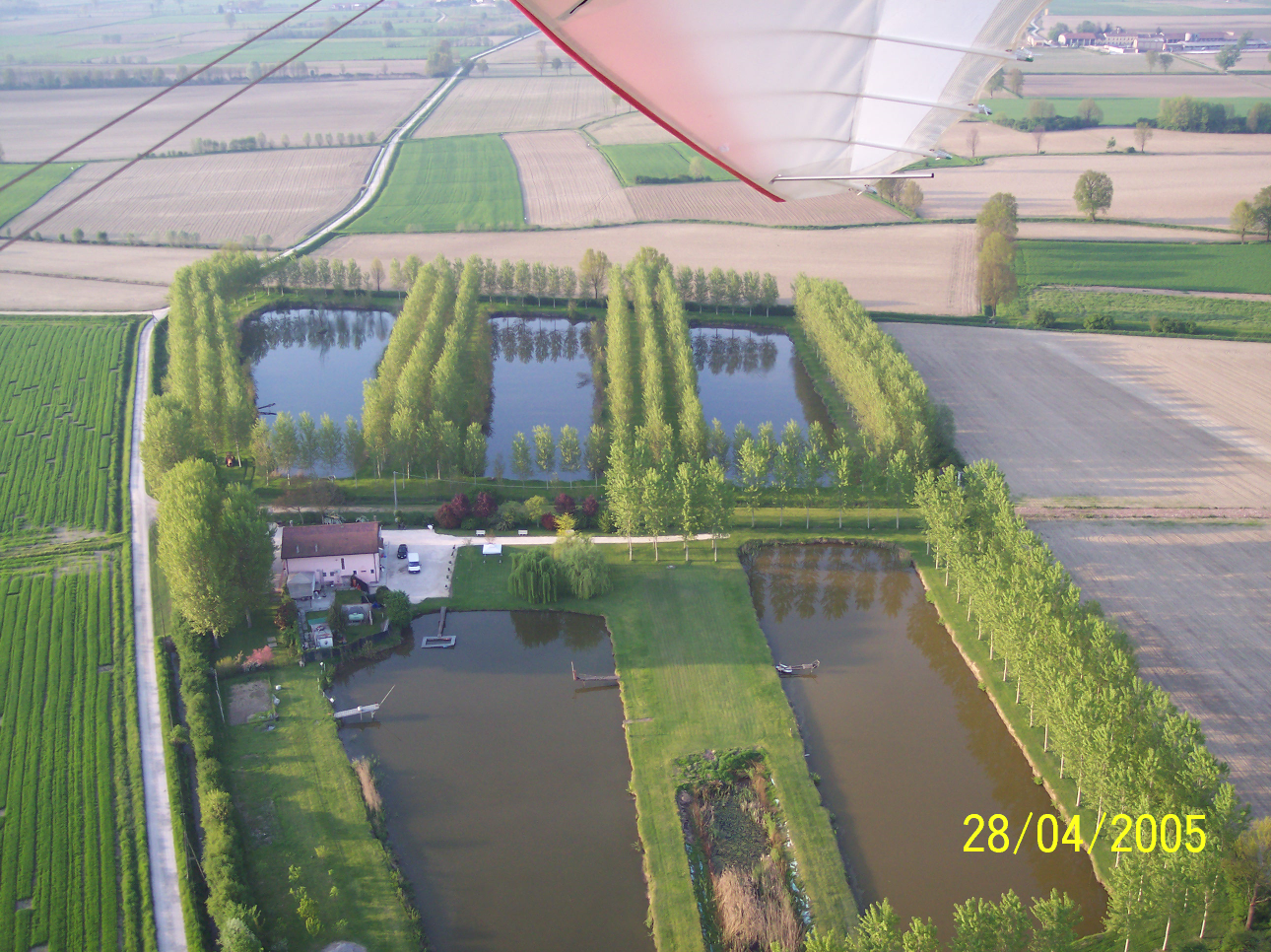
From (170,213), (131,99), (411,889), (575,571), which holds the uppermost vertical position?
(131,99)

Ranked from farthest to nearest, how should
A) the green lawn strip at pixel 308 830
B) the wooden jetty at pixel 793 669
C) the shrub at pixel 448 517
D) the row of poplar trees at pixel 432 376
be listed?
the row of poplar trees at pixel 432 376 < the shrub at pixel 448 517 < the wooden jetty at pixel 793 669 < the green lawn strip at pixel 308 830

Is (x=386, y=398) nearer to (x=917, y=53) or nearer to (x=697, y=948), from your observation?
(x=697, y=948)

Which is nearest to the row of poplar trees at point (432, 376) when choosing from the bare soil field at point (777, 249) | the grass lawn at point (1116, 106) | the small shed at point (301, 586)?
the small shed at point (301, 586)

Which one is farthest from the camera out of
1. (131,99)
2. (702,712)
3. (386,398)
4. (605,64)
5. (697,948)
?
(131,99)

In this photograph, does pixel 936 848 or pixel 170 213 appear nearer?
pixel 936 848

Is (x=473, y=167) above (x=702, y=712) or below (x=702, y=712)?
above

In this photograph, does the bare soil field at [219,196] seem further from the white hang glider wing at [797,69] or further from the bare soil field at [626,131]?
the white hang glider wing at [797,69]

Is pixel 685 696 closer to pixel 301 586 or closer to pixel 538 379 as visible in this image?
pixel 301 586

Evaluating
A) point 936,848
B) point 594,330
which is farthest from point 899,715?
point 594,330

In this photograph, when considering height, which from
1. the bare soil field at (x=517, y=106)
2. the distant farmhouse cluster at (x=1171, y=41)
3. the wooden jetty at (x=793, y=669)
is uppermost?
the distant farmhouse cluster at (x=1171, y=41)
